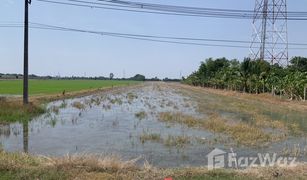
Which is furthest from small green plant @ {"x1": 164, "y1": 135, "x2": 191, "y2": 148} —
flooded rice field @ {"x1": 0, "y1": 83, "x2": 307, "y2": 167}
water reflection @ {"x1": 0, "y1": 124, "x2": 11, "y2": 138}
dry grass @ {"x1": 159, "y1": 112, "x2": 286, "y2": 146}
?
water reflection @ {"x1": 0, "y1": 124, "x2": 11, "y2": 138}

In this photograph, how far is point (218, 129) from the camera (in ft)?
55.9

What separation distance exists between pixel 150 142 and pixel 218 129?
435cm

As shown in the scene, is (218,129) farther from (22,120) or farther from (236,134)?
(22,120)

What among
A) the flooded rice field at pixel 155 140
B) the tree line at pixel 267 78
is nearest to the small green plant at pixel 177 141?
the flooded rice field at pixel 155 140

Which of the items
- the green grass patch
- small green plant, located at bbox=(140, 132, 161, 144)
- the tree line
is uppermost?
the tree line

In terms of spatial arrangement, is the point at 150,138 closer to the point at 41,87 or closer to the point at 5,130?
the point at 5,130

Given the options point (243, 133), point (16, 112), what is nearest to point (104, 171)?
point (243, 133)

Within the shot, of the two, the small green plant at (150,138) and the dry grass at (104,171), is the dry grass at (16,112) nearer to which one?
the small green plant at (150,138)

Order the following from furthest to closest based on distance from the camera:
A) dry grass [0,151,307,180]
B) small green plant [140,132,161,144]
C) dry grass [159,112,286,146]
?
small green plant [140,132,161,144] → dry grass [159,112,286,146] → dry grass [0,151,307,180]

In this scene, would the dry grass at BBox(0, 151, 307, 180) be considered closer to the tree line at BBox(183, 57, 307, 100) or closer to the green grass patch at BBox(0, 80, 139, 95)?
the tree line at BBox(183, 57, 307, 100)

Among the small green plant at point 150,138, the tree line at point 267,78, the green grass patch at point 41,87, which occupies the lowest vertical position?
the small green plant at point 150,138

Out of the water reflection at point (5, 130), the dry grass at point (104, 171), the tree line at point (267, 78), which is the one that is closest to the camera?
the dry grass at point (104, 171)

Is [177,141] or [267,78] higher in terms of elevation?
[267,78]

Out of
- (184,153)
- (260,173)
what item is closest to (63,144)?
(184,153)
